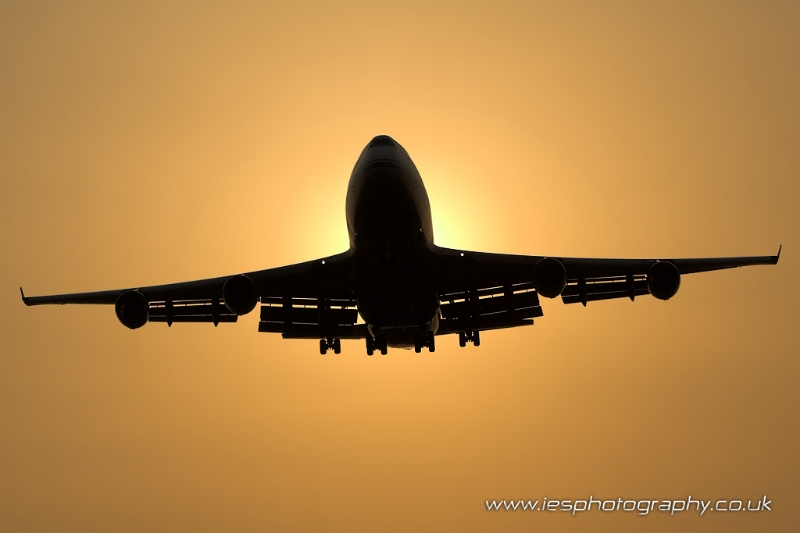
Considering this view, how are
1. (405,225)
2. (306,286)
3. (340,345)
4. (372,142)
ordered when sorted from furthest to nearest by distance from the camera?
(340,345), (306,286), (372,142), (405,225)

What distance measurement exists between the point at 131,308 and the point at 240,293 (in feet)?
14.2

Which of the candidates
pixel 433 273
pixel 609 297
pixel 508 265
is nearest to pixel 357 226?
pixel 433 273

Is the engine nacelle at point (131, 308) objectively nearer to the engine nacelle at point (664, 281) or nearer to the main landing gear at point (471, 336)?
the main landing gear at point (471, 336)

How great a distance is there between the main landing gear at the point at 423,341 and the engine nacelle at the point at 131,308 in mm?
10019

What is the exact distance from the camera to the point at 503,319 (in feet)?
137

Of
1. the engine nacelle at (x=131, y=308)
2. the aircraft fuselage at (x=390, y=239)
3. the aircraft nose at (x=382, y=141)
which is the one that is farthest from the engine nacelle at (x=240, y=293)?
the aircraft nose at (x=382, y=141)

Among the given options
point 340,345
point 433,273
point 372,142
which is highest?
point 372,142

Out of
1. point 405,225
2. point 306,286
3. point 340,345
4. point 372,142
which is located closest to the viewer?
point 405,225

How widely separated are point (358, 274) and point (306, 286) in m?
3.97

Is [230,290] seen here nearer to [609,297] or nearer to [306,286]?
[306,286]

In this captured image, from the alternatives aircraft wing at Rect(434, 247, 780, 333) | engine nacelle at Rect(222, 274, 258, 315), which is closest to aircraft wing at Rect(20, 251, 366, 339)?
engine nacelle at Rect(222, 274, 258, 315)

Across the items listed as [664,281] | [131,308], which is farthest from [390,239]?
[131,308]

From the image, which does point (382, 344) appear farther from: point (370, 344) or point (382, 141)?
point (382, 141)

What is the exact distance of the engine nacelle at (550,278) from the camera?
117 feet
